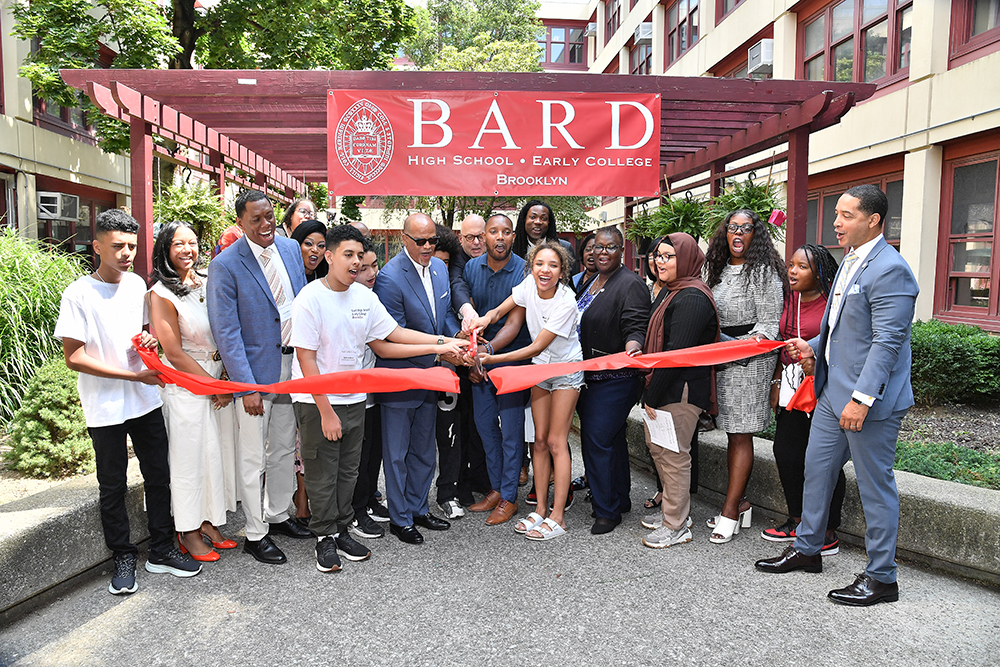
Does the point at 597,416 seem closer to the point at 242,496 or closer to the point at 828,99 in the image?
the point at 242,496

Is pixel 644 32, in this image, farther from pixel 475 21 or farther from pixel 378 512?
pixel 378 512

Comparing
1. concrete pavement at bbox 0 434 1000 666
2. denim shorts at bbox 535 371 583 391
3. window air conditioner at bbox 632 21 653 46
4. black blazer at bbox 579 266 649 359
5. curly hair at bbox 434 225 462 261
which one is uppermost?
window air conditioner at bbox 632 21 653 46

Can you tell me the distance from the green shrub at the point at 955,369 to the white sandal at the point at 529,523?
4728 mm

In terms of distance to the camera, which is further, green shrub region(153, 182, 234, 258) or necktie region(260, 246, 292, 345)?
green shrub region(153, 182, 234, 258)

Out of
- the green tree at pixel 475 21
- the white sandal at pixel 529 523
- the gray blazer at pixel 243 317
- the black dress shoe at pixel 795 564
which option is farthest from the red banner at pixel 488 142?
the green tree at pixel 475 21

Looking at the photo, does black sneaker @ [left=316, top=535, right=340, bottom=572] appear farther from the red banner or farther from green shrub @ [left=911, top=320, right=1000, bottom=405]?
green shrub @ [left=911, top=320, right=1000, bottom=405]

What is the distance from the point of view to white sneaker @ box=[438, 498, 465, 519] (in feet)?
16.4

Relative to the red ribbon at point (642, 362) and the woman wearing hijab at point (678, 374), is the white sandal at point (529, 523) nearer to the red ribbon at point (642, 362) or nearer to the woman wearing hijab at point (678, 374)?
the woman wearing hijab at point (678, 374)

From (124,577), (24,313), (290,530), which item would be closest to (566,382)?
(290,530)

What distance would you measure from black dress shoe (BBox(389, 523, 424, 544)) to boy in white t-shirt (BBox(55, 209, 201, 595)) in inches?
62.2

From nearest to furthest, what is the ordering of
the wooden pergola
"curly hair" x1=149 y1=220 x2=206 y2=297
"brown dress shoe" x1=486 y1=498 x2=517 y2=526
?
"curly hair" x1=149 y1=220 x2=206 y2=297, "brown dress shoe" x1=486 y1=498 x2=517 y2=526, the wooden pergola

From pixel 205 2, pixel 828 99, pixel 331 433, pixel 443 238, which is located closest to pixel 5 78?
pixel 205 2

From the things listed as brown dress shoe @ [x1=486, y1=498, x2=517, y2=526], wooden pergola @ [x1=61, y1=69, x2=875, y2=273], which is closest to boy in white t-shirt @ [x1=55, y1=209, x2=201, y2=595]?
brown dress shoe @ [x1=486, y1=498, x2=517, y2=526]

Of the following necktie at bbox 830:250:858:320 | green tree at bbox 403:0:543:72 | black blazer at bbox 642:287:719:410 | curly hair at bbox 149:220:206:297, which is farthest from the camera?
green tree at bbox 403:0:543:72
